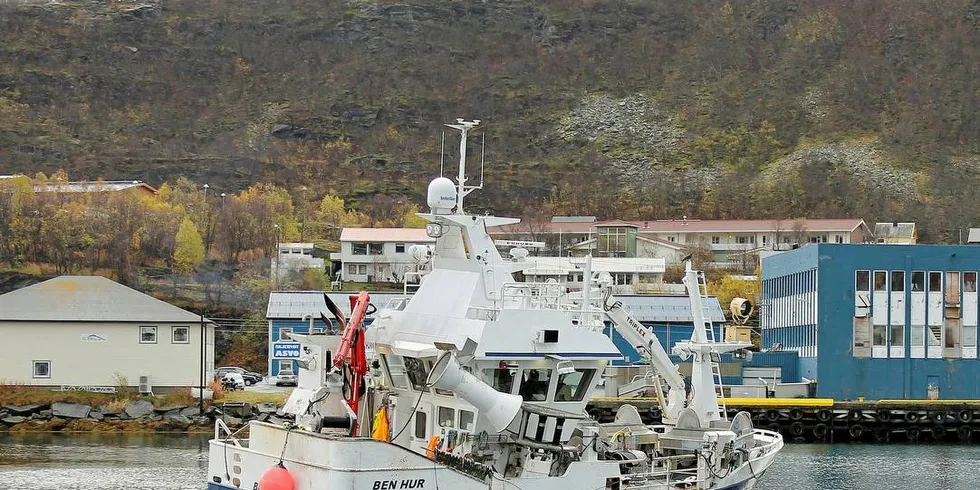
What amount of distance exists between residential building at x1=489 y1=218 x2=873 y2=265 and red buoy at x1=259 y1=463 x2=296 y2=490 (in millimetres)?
84894

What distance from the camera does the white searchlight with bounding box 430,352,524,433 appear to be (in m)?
24.6

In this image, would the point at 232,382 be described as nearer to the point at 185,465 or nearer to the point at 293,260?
the point at 185,465

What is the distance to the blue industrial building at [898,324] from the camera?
6306 cm

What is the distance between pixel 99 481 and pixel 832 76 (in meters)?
160

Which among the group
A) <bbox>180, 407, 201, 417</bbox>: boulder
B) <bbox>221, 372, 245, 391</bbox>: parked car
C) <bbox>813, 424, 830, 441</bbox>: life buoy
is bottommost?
<bbox>813, 424, 830, 441</bbox>: life buoy

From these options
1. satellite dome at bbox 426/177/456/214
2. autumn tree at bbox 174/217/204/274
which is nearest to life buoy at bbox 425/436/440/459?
satellite dome at bbox 426/177/456/214

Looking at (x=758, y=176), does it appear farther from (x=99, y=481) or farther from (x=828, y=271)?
(x=99, y=481)

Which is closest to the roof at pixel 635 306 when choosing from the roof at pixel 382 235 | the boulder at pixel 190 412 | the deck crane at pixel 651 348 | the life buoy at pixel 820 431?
the boulder at pixel 190 412

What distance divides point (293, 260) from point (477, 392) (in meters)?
73.5

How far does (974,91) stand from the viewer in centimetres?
18575

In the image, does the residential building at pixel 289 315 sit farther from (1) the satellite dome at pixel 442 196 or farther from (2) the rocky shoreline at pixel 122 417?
(1) the satellite dome at pixel 442 196

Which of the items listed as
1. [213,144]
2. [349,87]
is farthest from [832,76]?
[213,144]

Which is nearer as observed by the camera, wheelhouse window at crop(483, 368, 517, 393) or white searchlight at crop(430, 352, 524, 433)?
white searchlight at crop(430, 352, 524, 433)

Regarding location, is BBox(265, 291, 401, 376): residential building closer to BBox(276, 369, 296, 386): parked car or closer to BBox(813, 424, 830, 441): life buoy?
BBox(276, 369, 296, 386): parked car
